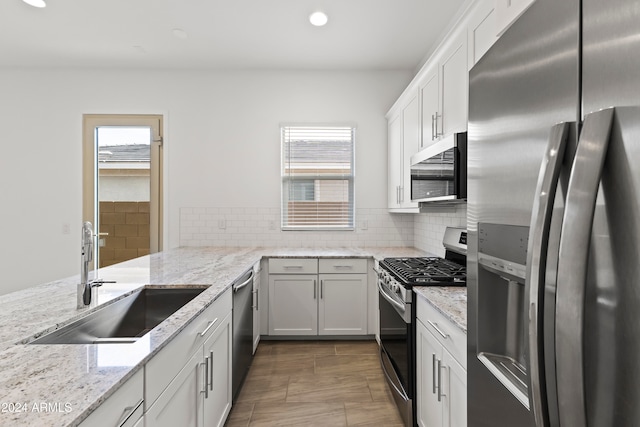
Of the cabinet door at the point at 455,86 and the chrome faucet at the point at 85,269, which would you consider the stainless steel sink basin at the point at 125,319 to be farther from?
the cabinet door at the point at 455,86

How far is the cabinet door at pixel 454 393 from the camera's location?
4.29ft

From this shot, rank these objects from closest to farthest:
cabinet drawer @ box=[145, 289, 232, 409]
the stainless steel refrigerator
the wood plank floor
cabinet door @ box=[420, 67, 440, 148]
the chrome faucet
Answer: the stainless steel refrigerator
cabinet drawer @ box=[145, 289, 232, 409]
the chrome faucet
the wood plank floor
cabinet door @ box=[420, 67, 440, 148]

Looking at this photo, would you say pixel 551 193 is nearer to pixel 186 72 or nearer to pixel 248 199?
pixel 248 199

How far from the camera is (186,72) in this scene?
Answer: 3914mm

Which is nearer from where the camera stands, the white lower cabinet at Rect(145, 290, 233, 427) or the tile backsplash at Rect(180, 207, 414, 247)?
the white lower cabinet at Rect(145, 290, 233, 427)

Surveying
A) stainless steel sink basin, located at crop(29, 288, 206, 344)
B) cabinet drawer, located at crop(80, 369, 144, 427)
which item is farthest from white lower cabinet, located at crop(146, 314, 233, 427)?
stainless steel sink basin, located at crop(29, 288, 206, 344)

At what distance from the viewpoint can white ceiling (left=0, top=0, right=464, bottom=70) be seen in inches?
108

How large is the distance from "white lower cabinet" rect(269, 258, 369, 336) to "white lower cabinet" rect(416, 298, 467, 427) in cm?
146

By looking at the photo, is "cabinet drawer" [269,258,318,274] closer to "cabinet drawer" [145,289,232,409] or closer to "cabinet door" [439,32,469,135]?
"cabinet drawer" [145,289,232,409]

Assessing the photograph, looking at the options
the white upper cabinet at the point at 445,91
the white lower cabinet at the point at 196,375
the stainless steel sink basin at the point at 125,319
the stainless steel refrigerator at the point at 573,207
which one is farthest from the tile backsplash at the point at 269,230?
the stainless steel refrigerator at the point at 573,207

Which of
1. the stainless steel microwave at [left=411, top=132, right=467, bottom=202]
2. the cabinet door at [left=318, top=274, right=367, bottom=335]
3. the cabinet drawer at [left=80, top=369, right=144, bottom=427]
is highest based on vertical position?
the stainless steel microwave at [left=411, top=132, right=467, bottom=202]

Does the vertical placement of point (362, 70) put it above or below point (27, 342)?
above

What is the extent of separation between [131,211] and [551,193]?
4.23 meters

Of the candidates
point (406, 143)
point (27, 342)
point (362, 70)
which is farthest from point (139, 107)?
point (27, 342)
